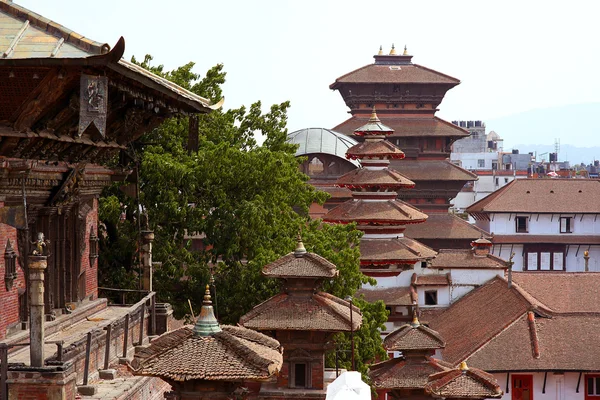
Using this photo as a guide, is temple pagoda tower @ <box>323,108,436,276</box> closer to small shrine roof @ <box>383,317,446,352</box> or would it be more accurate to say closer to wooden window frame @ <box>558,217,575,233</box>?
small shrine roof @ <box>383,317,446,352</box>

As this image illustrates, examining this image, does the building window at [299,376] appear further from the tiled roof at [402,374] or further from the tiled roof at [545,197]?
the tiled roof at [545,197]

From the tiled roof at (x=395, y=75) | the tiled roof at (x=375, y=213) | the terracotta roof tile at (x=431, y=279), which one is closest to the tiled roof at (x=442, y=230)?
the tiled roof at (x=395, y=75)

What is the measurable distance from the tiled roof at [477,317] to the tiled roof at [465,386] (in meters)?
12.1

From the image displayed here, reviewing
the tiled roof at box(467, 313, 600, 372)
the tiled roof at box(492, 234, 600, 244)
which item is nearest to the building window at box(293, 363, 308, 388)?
the tiled roof at box(467, 313, 600, 372)

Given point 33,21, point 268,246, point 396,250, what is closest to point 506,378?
point 396,250

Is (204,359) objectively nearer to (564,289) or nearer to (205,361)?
(205,361)

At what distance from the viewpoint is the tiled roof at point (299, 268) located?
30.0 meters

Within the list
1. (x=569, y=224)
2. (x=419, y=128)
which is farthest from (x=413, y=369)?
(x=569, y=224)

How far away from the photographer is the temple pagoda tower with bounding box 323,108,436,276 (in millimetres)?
50781

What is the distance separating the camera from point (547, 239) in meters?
76.0

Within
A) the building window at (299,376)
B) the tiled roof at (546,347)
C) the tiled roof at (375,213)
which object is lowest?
the tiled roof at (546,347)

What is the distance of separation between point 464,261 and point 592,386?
10.4 m

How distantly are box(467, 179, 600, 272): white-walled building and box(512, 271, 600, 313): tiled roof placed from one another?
20.5m

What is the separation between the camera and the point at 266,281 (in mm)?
33281
